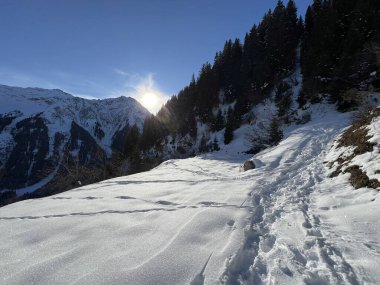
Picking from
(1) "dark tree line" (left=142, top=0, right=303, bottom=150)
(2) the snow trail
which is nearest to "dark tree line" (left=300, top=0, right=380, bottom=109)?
(1) "dark tree line" (left=142, top=0, right=303, bottom=150)

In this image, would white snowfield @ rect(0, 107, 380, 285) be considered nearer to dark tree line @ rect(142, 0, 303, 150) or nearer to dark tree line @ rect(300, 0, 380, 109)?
dark tree line @ rect(300, 0, 380, 109)

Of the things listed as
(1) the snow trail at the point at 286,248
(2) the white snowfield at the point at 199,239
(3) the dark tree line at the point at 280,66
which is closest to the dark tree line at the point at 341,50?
(3) the dark tree line at the point at 280,66

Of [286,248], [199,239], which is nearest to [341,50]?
[286,248]

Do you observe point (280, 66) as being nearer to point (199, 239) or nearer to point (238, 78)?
point (238, 78)

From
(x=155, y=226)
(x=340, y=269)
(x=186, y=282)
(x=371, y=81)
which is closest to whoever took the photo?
(x=186, y=282)

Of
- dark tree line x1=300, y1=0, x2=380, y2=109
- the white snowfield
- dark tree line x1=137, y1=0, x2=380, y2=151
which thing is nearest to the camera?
the white snowfield

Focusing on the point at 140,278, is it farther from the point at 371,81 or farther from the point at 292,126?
the point at 371,81

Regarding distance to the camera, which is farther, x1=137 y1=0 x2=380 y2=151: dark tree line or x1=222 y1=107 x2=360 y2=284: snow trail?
x1=137 y1=0 x2=380 y2=151: dark tree line

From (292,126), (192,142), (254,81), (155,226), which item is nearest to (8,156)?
(192,142)

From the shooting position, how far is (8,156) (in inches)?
6722

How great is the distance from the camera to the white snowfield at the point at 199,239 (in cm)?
303

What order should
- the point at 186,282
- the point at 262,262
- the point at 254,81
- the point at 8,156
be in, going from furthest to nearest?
the point at 8,156, the point at 254,81, the point at 262,262, the point at 186,282

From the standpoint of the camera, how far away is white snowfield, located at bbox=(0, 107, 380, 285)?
3.03 meters

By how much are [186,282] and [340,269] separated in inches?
75.1
